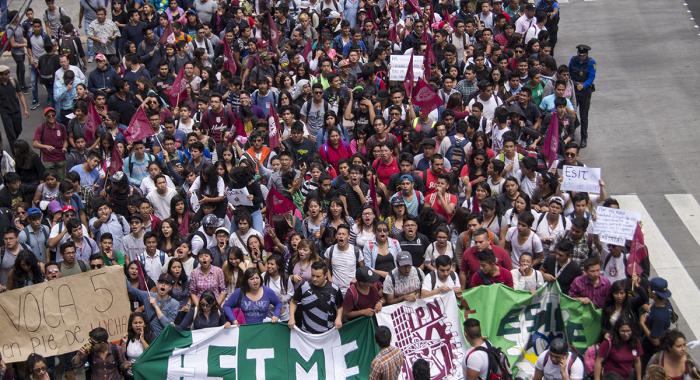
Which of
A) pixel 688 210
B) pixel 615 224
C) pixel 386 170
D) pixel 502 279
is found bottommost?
pixel 688 210

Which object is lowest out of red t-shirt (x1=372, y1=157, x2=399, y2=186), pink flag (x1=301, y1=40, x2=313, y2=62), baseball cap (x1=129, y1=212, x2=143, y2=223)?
pink flag (x1=301, y1=40, x2=313, y2=62)

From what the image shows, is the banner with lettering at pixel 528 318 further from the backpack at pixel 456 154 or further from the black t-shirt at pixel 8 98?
the black t-shirt at pixel 8 98

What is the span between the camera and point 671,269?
18031 millimetres

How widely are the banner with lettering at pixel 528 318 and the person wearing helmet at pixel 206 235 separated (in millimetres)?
3364

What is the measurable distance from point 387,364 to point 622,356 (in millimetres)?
2382

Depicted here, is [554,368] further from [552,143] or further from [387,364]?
[552,143]

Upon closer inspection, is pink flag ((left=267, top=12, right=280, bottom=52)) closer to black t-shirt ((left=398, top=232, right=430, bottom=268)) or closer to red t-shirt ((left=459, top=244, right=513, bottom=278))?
black t-shirt ((left=398, top=232, right=430, bottom=268))

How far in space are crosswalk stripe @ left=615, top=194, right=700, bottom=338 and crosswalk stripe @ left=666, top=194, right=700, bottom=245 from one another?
46cm

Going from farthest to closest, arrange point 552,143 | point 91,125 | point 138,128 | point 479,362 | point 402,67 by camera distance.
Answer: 1. point 402,67
2. point 91,125
3. point 138,128
4. point 552,143
5. point 479,362

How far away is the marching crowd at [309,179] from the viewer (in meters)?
14.3

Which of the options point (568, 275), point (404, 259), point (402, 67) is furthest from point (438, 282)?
point (402, 67)

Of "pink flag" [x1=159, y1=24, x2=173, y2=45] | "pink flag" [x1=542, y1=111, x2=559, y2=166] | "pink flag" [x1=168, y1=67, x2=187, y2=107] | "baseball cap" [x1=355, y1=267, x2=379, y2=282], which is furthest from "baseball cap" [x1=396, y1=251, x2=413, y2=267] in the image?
"pink flag" [x1=159, y1=24, x2=173, y2=45]

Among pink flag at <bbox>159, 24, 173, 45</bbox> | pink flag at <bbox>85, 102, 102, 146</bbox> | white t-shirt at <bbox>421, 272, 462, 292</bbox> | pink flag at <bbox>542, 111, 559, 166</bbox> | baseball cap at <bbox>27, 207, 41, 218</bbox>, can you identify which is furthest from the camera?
pink flag at <bbox>159, 24, 173, 45</bbox>

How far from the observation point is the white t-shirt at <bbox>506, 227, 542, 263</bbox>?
15.3 metres
